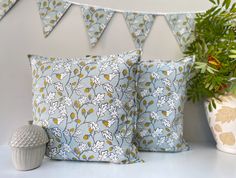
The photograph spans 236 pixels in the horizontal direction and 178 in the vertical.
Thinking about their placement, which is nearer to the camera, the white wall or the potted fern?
the potted fern

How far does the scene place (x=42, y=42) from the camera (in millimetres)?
1139

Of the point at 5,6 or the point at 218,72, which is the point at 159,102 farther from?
the point at 5,6

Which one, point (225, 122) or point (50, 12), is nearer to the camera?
point (225, 122)

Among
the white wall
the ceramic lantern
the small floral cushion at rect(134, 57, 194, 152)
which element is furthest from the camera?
the white wall

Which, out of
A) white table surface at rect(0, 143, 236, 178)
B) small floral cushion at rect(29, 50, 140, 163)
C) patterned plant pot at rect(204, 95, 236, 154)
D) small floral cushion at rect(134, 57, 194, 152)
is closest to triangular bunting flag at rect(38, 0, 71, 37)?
small floral cushion at rect(29, 50, 140, 163)

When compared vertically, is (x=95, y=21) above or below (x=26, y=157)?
above

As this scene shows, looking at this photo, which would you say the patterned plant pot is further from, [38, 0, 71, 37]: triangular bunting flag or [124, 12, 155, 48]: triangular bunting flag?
[38, 0, 71, 37]: triangular bunting flag

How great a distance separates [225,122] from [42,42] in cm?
99

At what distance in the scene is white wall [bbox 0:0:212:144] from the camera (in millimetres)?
1116

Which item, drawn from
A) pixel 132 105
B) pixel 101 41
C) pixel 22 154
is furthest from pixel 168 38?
pixel 22 154

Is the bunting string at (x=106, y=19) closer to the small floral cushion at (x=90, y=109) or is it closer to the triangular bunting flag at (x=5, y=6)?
the triangular bunting flag at (x=5, y=6)

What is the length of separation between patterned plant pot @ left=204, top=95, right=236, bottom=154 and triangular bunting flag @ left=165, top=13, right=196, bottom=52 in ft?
1.20

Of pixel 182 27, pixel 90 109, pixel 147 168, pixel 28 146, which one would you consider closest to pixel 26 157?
pixel 28 146

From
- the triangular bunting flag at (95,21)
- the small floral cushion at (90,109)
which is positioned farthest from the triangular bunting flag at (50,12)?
the small floral cushion at (90,109)
